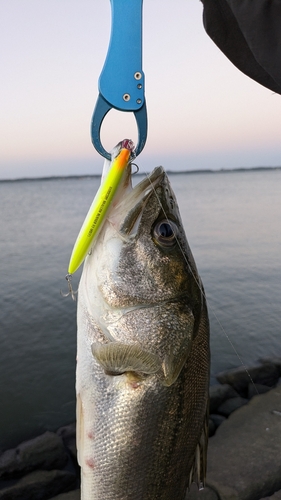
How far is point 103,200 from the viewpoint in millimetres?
1848

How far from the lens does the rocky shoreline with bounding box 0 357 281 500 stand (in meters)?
4.88

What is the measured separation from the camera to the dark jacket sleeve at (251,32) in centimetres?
180

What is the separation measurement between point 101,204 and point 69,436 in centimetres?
592

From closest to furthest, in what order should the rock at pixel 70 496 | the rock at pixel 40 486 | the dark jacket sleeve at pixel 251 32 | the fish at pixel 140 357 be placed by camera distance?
1. the dark jacket sleeve at pixel 251 32
2. the fish at pixel 140 357
3. the rock at pixel 70 496
4. the rock at pixel 40 486

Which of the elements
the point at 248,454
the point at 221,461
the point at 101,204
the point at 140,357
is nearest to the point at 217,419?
the point at 248,454

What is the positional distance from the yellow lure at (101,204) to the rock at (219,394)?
21.0 feet

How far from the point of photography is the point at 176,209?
7.16ft

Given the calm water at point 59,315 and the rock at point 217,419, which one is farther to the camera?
the calm water at point 59,315

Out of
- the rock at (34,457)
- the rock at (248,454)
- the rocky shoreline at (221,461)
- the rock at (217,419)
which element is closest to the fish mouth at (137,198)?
the rocky shoreline at (221,461)

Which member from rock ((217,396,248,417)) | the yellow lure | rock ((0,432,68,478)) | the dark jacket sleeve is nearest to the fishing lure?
the yellow lure

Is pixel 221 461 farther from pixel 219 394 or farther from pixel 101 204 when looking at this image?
pixel 101 204

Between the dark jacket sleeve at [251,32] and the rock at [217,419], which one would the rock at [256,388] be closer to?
the rock at [217,419]

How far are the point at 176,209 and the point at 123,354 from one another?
81 cm

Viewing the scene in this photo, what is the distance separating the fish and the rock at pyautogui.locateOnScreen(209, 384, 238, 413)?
18.6ft
